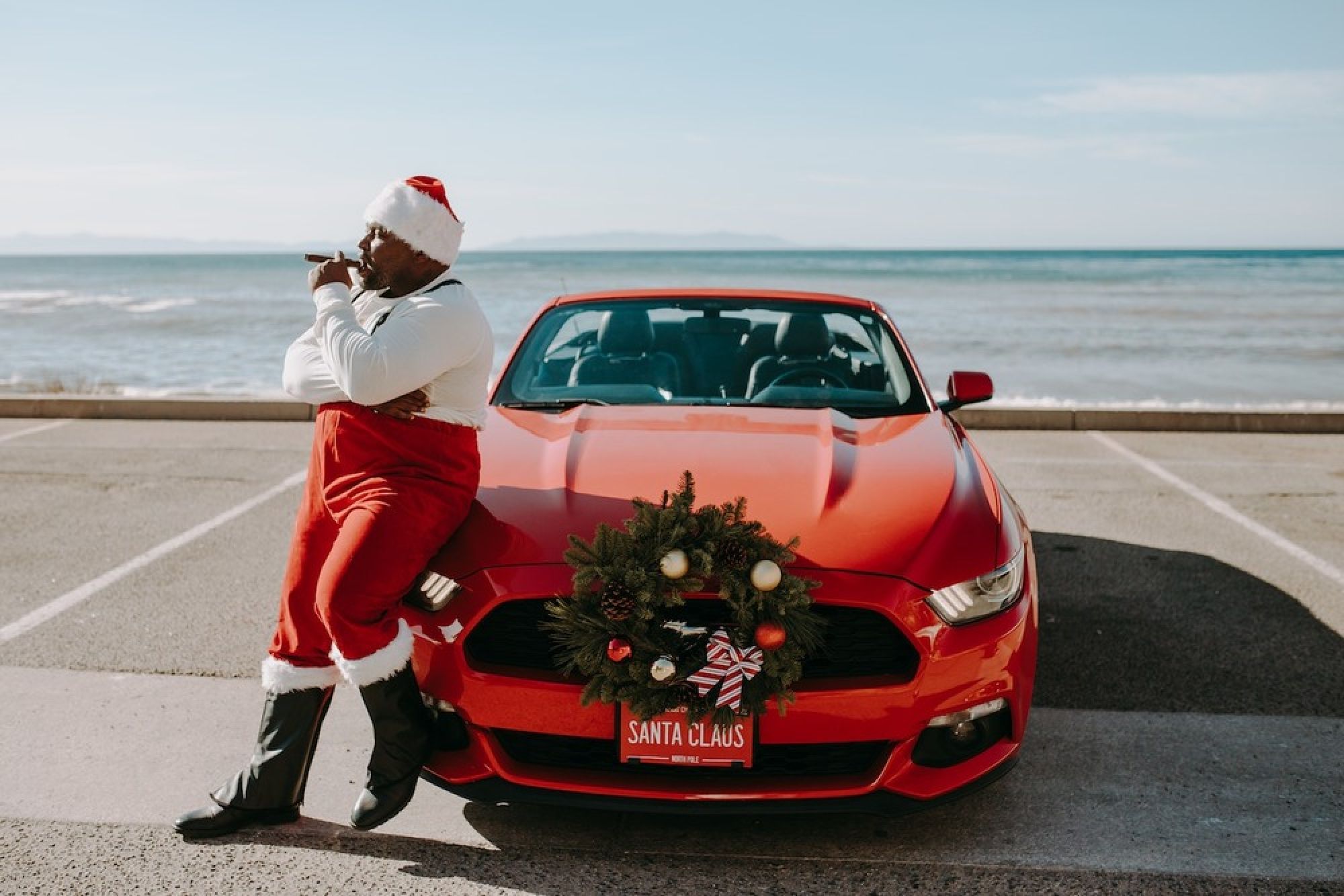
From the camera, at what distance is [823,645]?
9.66 ft

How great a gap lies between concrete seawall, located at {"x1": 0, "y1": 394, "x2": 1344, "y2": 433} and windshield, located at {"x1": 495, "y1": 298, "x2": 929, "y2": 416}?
5219mm

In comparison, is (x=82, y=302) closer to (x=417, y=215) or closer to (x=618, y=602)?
(x=417, y=215)

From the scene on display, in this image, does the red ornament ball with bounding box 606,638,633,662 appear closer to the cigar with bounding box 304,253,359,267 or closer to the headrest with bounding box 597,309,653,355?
the cigar with bounding box 304,253,359,267

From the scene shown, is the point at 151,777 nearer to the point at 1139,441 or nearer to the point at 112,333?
the point at 1139,441

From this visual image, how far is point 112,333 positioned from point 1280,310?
3126cm

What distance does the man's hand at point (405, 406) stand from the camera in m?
3.12

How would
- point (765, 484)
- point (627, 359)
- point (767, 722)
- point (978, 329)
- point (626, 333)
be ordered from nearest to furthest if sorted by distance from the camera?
point (767, 722) < point (765, 484) < point (627, 359) < point (626, 333) < point (978, 329)

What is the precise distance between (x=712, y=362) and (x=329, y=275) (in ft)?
7.27

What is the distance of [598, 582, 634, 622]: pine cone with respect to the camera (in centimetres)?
287

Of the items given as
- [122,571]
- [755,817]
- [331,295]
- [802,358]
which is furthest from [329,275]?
[122,571]

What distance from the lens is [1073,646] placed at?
4.76 m

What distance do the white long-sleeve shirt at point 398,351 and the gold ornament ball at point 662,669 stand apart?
84 centimetres

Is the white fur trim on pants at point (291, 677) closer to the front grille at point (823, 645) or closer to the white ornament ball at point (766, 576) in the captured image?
the front grille at point (823, 645)

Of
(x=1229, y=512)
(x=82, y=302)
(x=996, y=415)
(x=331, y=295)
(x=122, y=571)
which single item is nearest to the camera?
(x=331, y=295)
